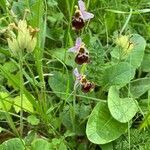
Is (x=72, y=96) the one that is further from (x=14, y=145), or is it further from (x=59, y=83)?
(x=14, y=145)

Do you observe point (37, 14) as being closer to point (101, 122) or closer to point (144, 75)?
point (101, 122)

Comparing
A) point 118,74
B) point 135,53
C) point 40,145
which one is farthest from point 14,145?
point 135,53

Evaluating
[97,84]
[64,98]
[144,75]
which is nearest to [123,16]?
[144,75]

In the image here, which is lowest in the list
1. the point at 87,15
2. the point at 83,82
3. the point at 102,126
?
the point at 102,126

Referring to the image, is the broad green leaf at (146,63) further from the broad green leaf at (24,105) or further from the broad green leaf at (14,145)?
the broad green leaf at (14,145)

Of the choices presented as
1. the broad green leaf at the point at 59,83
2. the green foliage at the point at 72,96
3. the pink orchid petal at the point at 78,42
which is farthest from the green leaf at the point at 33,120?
the pink orchid petal at the point at 78,42

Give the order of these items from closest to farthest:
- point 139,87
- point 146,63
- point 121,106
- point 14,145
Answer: point 14,145
point 121,106
point 139,87
point 146,63
